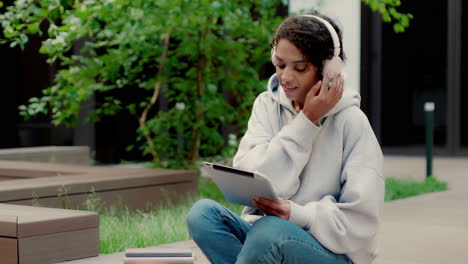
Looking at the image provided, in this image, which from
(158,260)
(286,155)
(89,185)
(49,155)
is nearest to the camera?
(158,260)

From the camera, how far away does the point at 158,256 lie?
280 cm

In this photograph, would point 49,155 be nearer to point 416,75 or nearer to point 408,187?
point 408,187

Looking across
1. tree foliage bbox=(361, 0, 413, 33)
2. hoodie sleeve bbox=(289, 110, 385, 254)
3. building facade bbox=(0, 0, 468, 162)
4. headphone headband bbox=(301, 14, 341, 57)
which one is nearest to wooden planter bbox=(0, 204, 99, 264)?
hoodie sleeve bbox=(289, 110, 385, 254)

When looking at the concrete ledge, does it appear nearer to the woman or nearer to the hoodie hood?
the hoodie hood

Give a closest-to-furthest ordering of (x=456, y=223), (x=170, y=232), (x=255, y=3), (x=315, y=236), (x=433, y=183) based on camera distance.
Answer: (x=315, y=236) → (x=170, y=232) → (x=456, y=223) → (x=255, y=3) → (x=433, y=183)

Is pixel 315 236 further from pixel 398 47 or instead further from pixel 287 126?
pixel 398 47

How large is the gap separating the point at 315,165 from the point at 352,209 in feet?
0.81

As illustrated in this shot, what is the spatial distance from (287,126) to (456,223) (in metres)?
3.68

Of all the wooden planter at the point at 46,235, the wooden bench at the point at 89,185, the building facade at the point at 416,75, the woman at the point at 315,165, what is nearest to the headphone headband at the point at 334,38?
the woman at the point at 315,165

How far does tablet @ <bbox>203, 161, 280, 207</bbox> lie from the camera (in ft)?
9.13

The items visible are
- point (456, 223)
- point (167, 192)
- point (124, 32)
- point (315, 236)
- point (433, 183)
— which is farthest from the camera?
point (433, 183)

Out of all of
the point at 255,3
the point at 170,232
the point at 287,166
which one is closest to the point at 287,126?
the point at 287,166

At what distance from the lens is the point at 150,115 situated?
37.6 feet

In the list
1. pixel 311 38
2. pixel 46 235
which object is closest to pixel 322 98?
pixel 311 38
